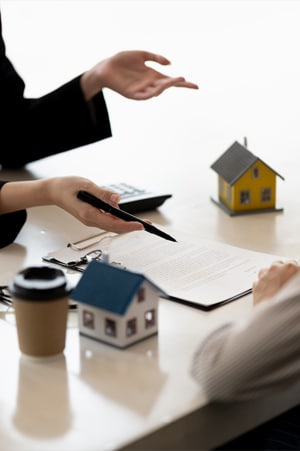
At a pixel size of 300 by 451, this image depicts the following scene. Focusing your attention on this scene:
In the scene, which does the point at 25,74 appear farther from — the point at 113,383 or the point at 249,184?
the point at 113,383

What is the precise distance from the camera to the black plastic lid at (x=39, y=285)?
1032 millimetres

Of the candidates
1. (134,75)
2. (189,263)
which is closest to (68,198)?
(189,263)

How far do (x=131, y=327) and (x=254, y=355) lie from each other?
18 cm

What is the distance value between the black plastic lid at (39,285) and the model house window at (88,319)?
7 cm

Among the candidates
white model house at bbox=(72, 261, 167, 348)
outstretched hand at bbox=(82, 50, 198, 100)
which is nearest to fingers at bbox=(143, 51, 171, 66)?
outstretched hand at bbox=(82, 50, 198, 100)

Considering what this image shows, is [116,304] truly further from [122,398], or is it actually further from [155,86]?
[155,86]

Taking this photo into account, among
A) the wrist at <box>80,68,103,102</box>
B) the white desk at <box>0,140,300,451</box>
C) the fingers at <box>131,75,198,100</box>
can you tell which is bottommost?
the white desk at <box>0,140,300,451</box>

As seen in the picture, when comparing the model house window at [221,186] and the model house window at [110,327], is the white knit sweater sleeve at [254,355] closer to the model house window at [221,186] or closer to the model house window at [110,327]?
the model house window at [110,327]

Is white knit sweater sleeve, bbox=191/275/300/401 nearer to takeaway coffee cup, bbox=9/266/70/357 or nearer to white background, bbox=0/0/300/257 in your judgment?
takeaway coffee cup, bbox=9/266/70/357

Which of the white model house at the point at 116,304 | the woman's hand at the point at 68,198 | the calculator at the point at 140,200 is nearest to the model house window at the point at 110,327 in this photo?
the white model house at the point at 116,304

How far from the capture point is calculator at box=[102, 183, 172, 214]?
1678 millimetres

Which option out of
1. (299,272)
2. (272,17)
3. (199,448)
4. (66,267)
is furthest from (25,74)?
(199,448)

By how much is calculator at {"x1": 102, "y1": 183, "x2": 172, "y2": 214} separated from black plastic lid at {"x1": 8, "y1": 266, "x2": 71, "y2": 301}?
589 millimetres

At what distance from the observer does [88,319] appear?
1118 millimetres
